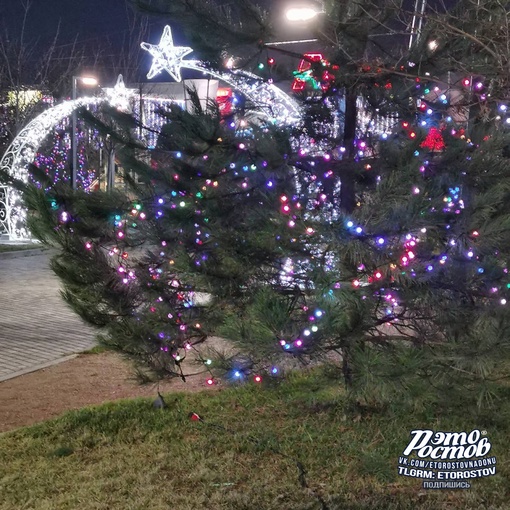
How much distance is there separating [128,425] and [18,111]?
2010cm

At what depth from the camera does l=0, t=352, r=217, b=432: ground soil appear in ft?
19.7

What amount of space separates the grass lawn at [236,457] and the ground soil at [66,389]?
49 centimetres

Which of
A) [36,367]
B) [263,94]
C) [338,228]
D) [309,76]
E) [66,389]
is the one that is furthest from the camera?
[36,367]

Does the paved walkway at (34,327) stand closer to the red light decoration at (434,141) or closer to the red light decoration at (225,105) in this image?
the red light decoration at (225,105)

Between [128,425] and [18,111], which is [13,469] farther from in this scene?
[18,111]

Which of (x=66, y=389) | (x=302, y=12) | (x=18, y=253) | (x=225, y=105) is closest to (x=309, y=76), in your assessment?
(x=302, y=12)

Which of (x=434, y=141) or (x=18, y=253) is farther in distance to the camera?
(x=18, y=253)

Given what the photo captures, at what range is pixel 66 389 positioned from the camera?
678 centimetres

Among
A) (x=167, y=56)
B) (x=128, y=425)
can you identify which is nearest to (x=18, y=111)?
(x=167, y=56)

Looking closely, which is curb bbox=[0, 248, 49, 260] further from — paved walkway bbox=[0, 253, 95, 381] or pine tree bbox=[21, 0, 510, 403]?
pine tree bbox=[21, 0, 510, 403]

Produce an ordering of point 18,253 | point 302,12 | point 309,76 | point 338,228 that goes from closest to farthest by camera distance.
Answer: point 338,228, point 302,12, point 309,76, point 18,253

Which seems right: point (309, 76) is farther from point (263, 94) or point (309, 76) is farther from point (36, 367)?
point (36, 367)

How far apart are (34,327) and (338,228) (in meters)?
7.06

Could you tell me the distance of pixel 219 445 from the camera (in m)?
4.84
